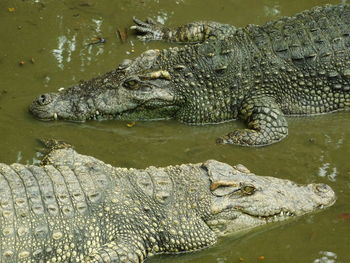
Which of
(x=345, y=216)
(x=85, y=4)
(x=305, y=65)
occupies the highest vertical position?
(x=85, y=4)

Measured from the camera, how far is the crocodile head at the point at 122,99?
699 centimetres

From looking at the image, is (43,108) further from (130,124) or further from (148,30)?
(148,30)

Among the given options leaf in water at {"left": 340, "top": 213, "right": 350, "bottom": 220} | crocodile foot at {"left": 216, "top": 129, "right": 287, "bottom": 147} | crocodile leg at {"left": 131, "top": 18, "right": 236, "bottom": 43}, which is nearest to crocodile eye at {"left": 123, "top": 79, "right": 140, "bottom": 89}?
crocodile foot at {"left": 216, "top": 129, "right": 287, "bottom": 147}

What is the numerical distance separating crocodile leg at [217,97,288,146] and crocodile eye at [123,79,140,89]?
1161 mm

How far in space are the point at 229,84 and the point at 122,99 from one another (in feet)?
4.24

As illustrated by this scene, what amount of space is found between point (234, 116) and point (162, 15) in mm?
2923

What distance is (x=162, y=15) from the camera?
9461 mm

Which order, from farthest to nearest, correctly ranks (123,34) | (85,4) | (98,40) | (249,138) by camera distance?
(85,4) < (123,34) < (98,40) < (249,138)

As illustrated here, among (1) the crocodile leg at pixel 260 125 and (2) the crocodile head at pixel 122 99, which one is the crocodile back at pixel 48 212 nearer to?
(2) the crocodile head at pixel 122 99

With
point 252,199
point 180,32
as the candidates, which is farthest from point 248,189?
point 180,32

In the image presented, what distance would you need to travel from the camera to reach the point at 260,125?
6.85 metres

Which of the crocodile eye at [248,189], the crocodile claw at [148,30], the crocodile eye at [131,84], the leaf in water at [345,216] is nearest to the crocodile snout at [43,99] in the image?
the crocodile eye at [131,84]

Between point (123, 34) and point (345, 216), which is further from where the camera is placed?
point (123, 34)

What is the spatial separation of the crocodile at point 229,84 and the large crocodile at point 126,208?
1625 millimetres
